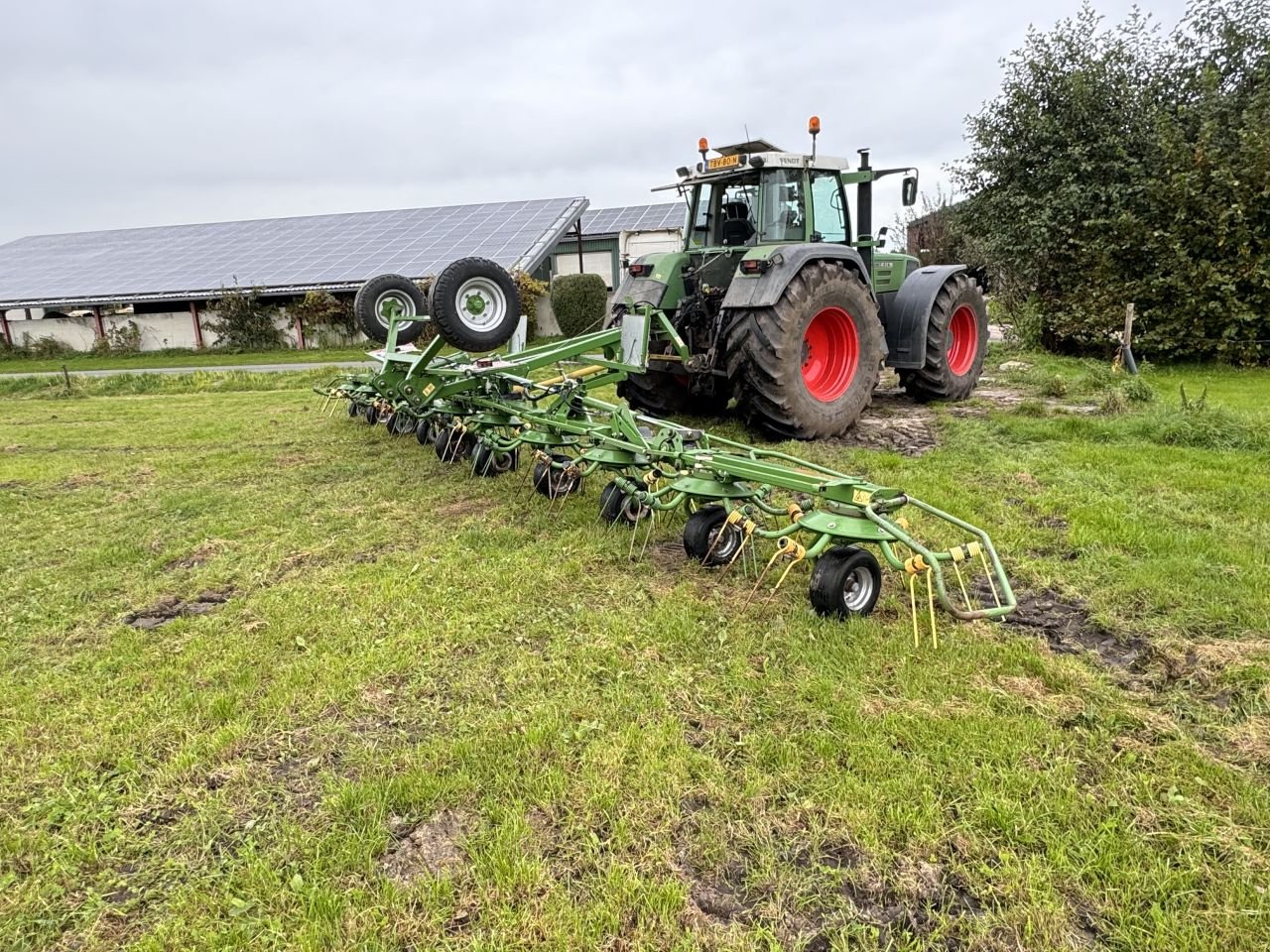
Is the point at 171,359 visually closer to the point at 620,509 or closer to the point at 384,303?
the point at 384,303

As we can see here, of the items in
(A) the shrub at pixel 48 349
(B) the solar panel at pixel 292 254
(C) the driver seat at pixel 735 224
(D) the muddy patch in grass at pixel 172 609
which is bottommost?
(D) the muddy patch in grass at pixel 172 609

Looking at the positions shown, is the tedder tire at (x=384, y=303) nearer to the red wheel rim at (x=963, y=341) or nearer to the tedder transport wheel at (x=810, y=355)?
the tedder transport wheel at (x=810, y=355)

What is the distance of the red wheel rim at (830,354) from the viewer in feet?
21.1

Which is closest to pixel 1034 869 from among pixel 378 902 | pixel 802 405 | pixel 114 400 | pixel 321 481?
pixel 378 902

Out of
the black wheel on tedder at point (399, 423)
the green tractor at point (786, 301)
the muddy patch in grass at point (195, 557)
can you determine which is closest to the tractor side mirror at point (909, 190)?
the green tractor at point (786, 301)

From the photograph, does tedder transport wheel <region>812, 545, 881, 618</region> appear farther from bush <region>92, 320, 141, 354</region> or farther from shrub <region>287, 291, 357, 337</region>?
bush <region>92, 320, 141, 354</region>

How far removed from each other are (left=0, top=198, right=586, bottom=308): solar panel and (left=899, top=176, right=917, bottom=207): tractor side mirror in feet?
48.6

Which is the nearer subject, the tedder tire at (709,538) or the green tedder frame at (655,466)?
the green tedder frame at (655,466)

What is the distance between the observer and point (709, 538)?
3828mm

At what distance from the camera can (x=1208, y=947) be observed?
165 cm

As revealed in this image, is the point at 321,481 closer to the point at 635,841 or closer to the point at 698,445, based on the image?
the point at 698,445

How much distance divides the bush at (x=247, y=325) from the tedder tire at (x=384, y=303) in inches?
704

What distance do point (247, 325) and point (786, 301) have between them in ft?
69.8

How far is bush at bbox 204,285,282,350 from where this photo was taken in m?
22.8
